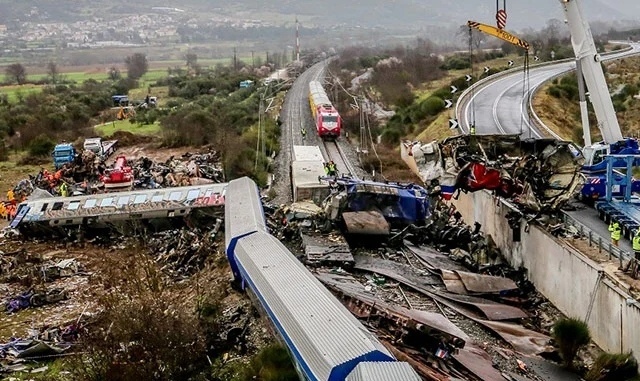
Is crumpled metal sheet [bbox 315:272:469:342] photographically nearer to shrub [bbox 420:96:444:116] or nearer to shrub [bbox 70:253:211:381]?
shrub [bbox 70:253:211:381]

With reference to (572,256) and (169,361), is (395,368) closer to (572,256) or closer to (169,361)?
(169,361)

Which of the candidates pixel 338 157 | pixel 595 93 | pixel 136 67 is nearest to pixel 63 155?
pixel 338 157

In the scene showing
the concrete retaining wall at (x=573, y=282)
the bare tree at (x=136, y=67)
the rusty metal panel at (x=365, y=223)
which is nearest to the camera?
the concrete retaining wall at (x=573, y=282)

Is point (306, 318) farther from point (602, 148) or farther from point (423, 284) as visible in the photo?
point (602, 148)

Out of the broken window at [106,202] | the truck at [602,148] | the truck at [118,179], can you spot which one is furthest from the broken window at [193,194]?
the truck at [602,148]

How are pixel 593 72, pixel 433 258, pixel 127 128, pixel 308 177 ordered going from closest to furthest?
pixel 433 258 → pixel 593 72 → pixel 308 177 → pixel 127 128

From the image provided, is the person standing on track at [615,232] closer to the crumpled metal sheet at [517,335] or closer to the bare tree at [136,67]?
the crumpled metal sheet at [517,335]

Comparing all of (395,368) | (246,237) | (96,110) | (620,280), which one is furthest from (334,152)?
(96,110)
